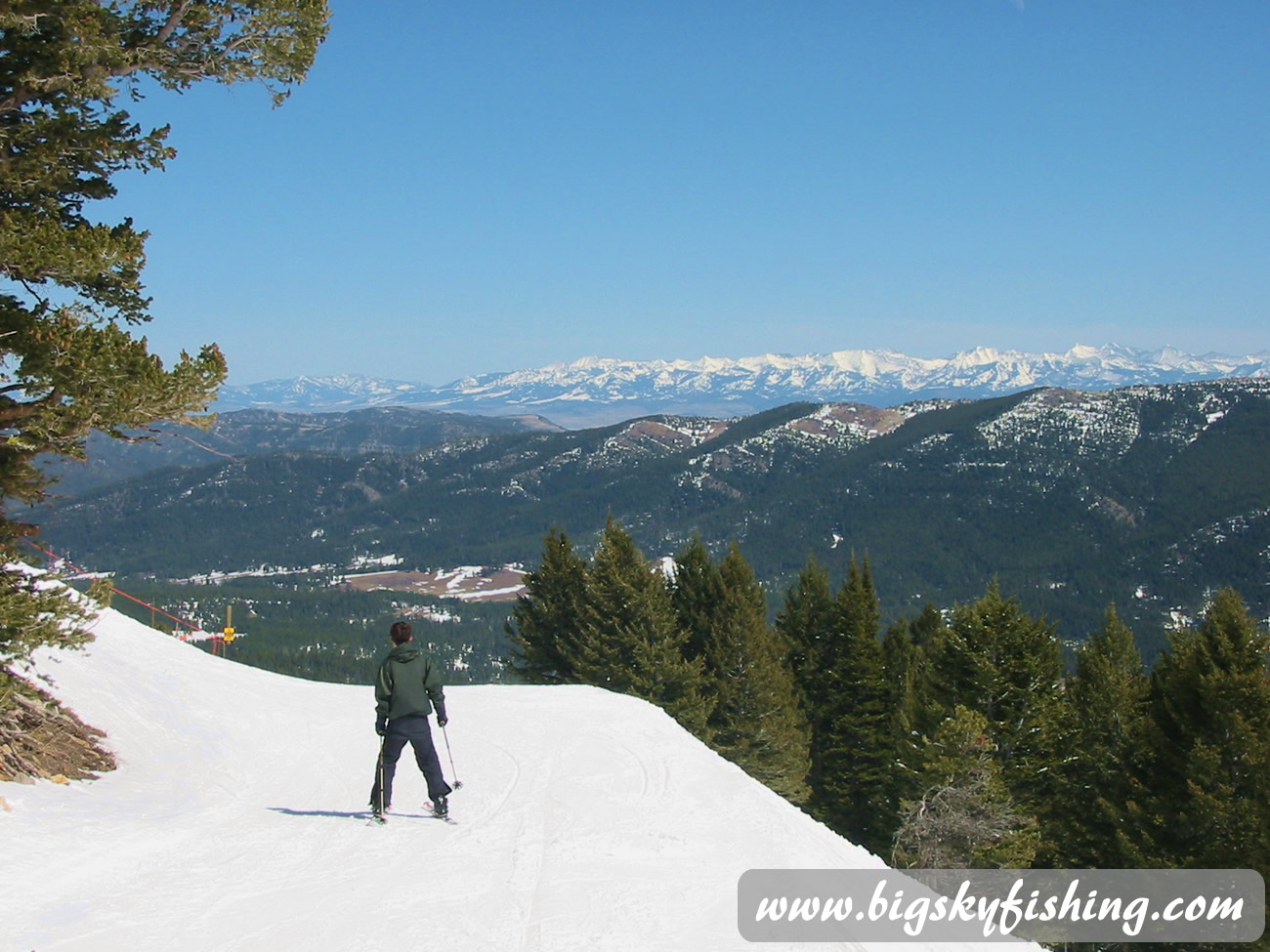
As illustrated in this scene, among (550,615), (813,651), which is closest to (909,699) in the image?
(813,651)

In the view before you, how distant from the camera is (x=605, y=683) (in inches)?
1421

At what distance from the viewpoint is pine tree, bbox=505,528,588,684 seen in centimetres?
4016

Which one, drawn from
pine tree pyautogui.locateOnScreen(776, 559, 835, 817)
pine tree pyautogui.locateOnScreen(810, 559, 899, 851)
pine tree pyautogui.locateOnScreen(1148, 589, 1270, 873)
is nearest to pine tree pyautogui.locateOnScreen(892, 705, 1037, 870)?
pine tree pyautogui.locateOnScreen(1148, 589, 1270, 873)

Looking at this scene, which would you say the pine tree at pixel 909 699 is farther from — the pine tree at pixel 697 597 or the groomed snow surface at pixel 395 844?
the groomed snow surface at pixel 395 844

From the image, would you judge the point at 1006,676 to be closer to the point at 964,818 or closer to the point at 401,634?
the point at 964,818

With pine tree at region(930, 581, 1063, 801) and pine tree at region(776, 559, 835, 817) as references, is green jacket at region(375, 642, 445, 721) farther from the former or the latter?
pine tree at region(776, 559, 835, 817)

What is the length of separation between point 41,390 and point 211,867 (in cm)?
Answer: 590

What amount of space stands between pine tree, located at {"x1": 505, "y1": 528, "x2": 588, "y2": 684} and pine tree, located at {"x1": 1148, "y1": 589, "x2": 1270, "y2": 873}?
75.0 ft

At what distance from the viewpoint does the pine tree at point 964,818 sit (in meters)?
23.1

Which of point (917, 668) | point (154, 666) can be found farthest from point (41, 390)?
Result: point (917, 668)

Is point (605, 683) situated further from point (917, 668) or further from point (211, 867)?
point (211, 867)

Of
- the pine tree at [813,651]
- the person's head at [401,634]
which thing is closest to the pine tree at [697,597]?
the pine tree at [813,651]

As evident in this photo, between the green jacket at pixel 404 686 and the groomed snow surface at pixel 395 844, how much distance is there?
4.84 ft

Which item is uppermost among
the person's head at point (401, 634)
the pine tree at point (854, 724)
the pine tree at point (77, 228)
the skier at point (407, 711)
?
the pine tree at point (77, 228)
